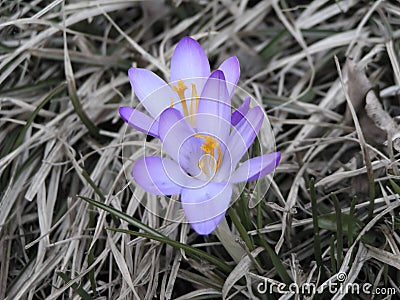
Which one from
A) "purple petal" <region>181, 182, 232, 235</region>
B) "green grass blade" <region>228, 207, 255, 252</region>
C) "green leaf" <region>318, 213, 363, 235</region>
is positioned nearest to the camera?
"purple petal" <region>181, 182, 232, 235</region>

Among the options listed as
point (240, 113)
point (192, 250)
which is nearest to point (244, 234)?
point (192, 250)

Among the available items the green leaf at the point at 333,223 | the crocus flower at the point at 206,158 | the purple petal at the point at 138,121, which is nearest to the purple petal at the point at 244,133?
the crocus flower at the point at 206,158

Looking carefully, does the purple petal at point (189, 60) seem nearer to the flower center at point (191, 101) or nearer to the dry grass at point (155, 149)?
the flower center at point (191, 101)

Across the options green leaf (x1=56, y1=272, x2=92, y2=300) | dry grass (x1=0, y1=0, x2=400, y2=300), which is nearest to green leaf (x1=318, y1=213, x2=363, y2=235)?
dry grass (x1=0, y1=0, x2=400, y2=300)

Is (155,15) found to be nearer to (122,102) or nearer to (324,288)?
(122,102)

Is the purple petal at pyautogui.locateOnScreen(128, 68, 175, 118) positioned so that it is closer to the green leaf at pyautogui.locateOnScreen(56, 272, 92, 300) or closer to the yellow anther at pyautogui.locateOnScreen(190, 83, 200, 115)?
the yellow anther at pyautogui.locateOnScreen(190, 83, 200, 115)

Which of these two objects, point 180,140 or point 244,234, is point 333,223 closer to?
point 244,234

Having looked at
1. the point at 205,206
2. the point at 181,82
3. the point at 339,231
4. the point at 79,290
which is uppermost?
the point at 181,82
